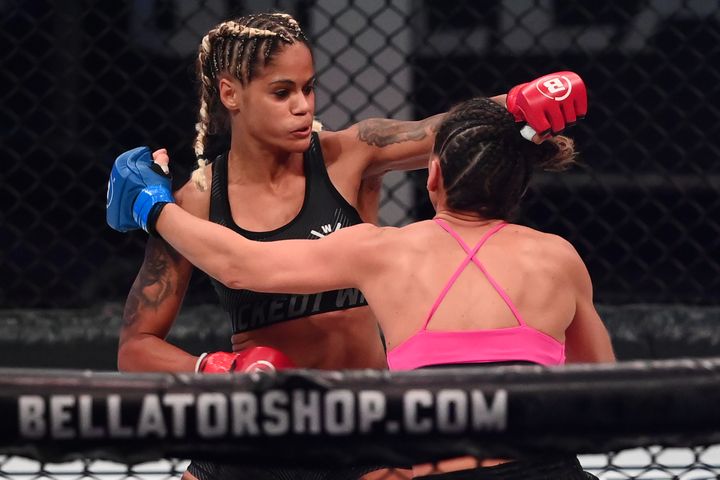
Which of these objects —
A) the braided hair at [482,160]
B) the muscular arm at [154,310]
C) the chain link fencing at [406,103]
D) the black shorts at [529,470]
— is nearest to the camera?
the black shorts at [529,470]

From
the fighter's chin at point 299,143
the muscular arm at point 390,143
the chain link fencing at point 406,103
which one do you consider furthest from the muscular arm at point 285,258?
the chain link fencing at point 406,103

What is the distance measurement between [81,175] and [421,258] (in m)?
2.09

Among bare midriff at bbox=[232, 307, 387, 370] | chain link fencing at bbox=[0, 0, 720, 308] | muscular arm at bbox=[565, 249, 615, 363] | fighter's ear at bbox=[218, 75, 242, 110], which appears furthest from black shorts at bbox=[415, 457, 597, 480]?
chain link fencing at bbox=[0, 0, 720, 308]

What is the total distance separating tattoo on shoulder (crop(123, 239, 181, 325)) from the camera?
1.73 metres

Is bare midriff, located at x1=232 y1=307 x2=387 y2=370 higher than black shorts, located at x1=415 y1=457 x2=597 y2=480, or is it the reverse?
black shorts, located at x1=415 y1=457 x2=597 y2=480

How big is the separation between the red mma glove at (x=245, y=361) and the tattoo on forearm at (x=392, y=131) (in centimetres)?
39

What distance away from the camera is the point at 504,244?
138 cm

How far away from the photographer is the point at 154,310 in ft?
5.74

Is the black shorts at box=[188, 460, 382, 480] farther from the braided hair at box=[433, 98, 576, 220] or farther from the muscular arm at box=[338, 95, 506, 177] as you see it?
the muscular arm at box=[338, 95, 506, 177]

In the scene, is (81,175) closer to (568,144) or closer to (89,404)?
(568,144)

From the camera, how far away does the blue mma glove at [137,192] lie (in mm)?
1622

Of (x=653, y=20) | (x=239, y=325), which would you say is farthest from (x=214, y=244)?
(x=653, y=20)

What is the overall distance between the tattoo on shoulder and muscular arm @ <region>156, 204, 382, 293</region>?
7.0 inches

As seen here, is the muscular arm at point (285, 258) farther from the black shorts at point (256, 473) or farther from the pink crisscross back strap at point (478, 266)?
the black shorts at point (256, 473)
